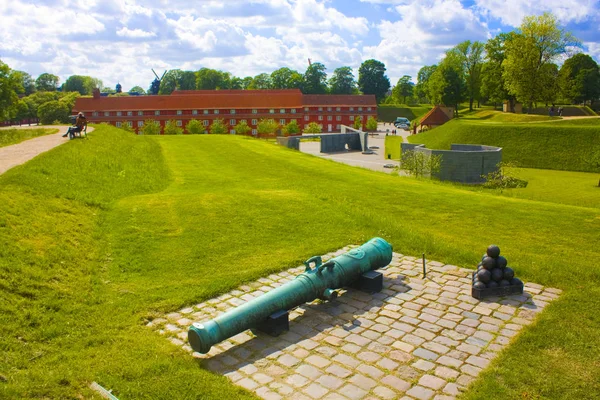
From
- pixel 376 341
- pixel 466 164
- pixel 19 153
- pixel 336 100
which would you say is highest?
pixel 336 100

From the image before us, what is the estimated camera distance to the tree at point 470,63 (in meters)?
82.2

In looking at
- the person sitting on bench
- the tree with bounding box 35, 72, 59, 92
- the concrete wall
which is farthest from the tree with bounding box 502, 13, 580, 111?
the tree with bounding box 35, 72, 59, 92

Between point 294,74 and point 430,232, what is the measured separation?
109 meters

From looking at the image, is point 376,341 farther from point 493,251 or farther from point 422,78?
point 422,78

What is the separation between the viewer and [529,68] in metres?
52.9

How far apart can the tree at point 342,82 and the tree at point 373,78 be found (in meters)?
2.89

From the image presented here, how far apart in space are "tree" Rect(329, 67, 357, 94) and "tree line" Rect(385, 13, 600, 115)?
655 inches

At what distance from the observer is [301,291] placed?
7.30 m

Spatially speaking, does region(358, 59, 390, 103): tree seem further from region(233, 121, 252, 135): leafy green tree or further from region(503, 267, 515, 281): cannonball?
region(503, 267, 515, 281): cannonball

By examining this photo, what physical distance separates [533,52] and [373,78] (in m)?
65.0

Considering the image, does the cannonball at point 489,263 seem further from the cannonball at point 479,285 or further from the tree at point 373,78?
the tree at point 373,78

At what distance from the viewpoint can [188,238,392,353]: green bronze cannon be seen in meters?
6.21

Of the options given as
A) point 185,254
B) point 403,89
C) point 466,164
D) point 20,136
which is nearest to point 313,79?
point 403,89

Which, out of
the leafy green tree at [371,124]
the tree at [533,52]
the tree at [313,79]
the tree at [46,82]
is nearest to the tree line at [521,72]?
the tree at [533,52]
